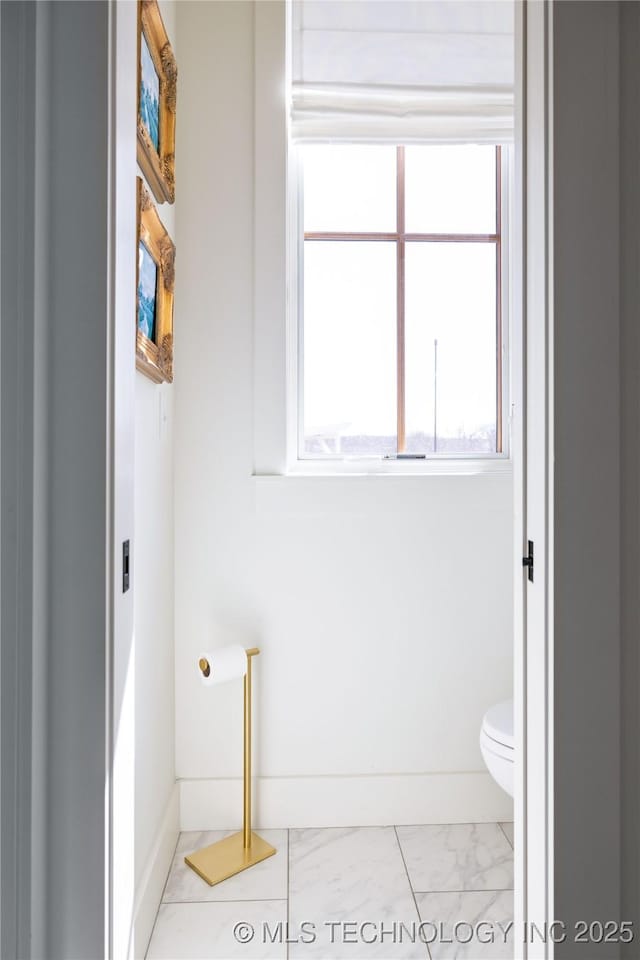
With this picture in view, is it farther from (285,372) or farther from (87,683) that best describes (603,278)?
(285,372)

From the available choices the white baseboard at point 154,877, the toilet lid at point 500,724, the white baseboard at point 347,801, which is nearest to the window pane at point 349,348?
the toilet lid at point 500,724

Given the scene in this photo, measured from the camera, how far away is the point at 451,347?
1992 millimetres

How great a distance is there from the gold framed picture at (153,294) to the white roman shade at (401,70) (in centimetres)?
65

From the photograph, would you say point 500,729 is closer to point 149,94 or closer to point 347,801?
point 347,801

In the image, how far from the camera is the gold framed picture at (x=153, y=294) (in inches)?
51.4

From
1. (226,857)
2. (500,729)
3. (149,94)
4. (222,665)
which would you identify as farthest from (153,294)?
(226,857)

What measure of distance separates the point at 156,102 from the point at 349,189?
0.68 metres

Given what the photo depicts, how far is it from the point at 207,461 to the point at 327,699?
78 cm

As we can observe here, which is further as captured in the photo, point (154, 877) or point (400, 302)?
point (400, 302)

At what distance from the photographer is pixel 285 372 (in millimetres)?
1834

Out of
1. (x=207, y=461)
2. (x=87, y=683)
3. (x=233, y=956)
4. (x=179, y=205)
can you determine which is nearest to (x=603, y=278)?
(x=87, y=683)

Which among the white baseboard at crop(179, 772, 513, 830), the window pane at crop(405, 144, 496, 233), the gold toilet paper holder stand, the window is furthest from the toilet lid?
the window pane at crop(405, 144, 496, 233)

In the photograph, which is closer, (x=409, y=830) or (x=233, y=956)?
(x=233, y=956)

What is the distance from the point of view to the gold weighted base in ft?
5.22
